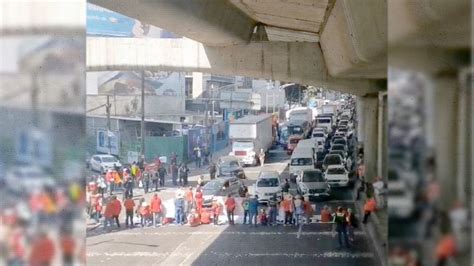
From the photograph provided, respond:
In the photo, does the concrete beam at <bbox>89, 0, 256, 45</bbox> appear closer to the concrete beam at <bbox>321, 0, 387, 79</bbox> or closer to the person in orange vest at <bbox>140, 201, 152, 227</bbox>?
the concrete beam at <bbox>321, 0, 387, 79</bbox>

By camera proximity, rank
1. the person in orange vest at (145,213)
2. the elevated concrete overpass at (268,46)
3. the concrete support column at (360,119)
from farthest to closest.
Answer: the concrete support column at (360,119) < the person in orange vest at (145,213) < the elevated concrete overpass at (268,46)

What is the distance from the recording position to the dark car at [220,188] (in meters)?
5.91

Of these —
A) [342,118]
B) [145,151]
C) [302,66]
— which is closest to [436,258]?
[145,151]

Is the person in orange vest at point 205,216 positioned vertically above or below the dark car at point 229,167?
below

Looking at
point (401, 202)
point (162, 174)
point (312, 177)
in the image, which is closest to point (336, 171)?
point (312, 177)

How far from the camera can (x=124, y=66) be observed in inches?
335

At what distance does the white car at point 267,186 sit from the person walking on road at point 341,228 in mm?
720

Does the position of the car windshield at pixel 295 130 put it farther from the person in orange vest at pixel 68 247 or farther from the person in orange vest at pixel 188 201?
the person in orange vest at pixel 68 247

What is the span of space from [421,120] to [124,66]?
7.36 meters

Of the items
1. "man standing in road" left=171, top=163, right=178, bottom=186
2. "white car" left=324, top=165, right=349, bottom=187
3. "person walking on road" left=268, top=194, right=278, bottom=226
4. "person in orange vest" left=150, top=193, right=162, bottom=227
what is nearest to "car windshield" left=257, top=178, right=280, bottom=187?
"person walking on road" left=268, top=194, right=278, bottom=226

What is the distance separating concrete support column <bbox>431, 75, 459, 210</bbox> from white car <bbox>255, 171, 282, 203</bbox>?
495cm

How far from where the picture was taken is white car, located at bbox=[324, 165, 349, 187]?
6.78m

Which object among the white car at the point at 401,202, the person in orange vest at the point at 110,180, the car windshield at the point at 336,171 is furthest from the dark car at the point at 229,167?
the white car at the point at 401,202

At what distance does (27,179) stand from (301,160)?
536 centimetres
